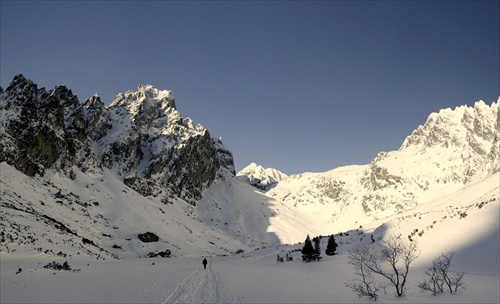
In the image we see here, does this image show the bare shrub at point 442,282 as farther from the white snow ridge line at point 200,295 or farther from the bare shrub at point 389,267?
the white snow ridge line at point 200,295

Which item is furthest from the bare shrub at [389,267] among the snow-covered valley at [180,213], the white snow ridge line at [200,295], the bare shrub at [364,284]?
the white snow ridge line at [200,295]

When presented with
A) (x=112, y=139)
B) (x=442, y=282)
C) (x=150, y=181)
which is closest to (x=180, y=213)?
(x=150, y=181)

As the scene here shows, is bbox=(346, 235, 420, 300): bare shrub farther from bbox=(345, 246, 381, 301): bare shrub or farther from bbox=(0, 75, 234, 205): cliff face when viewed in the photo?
bbox=(0, 75, 234, 205): cliff face

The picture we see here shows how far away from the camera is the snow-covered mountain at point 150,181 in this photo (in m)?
61.9

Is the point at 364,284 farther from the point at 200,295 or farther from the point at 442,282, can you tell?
the point at 200,295

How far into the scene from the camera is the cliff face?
7644 cm

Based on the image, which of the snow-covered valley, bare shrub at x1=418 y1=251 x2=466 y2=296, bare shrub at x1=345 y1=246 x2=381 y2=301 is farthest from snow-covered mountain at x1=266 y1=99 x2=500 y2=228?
bare shrub at x1=418 y1=251 x2=466 y2=296

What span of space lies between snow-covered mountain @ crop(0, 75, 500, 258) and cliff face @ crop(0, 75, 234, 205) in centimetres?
33

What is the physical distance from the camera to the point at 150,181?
11594cm

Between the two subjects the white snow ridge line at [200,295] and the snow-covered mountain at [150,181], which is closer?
the white snow ridge line at [200,295]

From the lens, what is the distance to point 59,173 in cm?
8100

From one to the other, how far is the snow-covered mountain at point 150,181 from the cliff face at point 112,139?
1.10 feet

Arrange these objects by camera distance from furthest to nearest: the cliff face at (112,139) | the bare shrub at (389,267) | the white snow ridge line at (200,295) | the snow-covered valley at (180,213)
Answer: the cliff face at (112,139) < the snow-covered valley at (180,213) < the bare shrub at (389,267) < the white snow ridge line at (200,295)

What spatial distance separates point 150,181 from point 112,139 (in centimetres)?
2089
